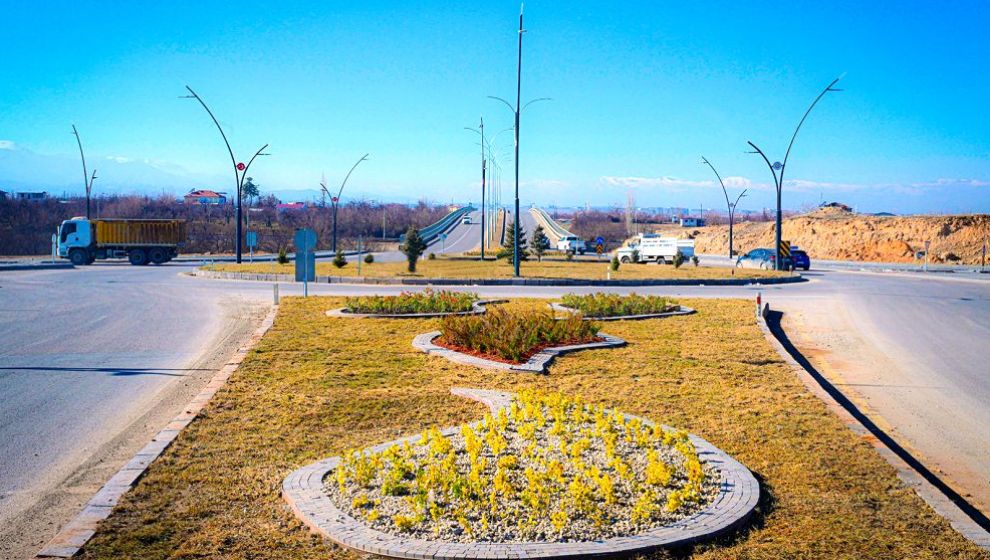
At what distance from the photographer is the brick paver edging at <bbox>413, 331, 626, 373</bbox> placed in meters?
11.4

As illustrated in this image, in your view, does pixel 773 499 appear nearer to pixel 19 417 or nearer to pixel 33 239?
pixel 19 417

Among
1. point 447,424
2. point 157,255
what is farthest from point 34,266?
point 447,424

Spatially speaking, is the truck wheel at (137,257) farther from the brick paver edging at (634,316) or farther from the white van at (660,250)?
the brick paver edging at (634,316)

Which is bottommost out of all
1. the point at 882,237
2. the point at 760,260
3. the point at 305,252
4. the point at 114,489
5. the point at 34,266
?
the point at 34,266

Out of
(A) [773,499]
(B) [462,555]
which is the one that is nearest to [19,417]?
(B) [462,555]

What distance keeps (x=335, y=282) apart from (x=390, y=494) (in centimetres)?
2551

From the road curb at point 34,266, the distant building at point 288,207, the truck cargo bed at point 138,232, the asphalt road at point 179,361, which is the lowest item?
the road curb at point 34,266

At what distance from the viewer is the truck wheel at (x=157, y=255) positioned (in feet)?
153

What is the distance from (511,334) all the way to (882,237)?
69184 millimetres

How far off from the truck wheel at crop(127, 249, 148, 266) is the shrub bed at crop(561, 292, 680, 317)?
33391mm

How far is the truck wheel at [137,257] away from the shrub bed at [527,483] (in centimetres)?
4330

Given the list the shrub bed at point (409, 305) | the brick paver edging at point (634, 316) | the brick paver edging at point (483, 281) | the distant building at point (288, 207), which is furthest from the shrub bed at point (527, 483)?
the distant building at point (288, 207)

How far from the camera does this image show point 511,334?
12.9 meters

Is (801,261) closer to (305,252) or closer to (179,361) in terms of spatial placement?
(305,252)
